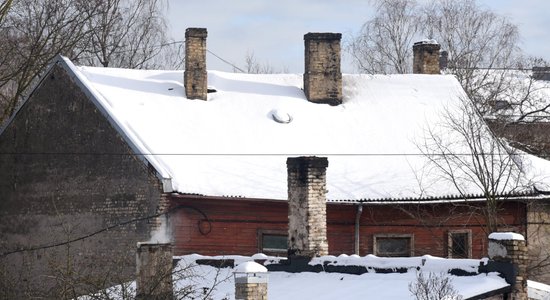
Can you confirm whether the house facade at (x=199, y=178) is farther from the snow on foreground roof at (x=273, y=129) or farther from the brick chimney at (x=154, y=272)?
the brick chimney at (x=154, y=272)

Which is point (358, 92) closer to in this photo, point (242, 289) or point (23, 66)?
point (23, 66)

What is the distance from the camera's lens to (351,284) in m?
19.2

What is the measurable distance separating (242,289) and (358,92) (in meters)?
16.4

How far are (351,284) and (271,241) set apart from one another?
8.88 m

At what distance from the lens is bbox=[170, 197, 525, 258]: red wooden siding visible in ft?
89.7

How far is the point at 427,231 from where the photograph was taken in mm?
28516

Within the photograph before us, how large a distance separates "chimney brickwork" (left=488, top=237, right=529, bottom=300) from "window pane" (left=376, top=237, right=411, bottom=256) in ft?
33.4

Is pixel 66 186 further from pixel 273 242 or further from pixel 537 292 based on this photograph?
pixel 537 292

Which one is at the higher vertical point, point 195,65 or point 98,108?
point 195,65

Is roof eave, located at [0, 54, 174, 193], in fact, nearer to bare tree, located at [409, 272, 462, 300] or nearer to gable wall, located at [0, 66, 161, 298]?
gable wall, located at [0, 66, 161, 298]

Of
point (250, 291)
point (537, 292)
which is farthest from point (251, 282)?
point (537, 292)

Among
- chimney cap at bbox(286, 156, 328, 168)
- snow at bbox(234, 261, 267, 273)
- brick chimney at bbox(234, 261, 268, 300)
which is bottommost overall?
brick chimney at bbox(234, 261, 268, 300)

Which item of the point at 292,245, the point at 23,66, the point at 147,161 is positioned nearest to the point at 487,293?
the point at 292,245

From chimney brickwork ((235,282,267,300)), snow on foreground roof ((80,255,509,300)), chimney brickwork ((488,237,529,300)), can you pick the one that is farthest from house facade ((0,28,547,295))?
chimney brickwork ((235,282,267,300))
